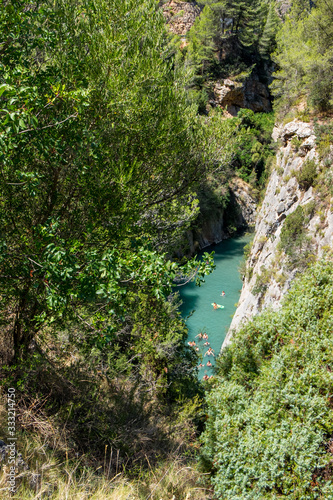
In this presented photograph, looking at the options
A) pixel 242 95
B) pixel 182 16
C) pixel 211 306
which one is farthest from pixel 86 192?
pixel 182 16

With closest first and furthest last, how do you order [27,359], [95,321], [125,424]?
1. [95,321]
2. [27,359]
3. [125,424]

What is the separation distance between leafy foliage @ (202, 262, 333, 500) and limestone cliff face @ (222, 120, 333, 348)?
4.79 meters

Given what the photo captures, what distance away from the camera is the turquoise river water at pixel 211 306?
18.3 meters

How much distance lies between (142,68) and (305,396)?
573 cm

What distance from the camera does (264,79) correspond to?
45.9 meters

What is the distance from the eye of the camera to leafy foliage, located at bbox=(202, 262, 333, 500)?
4727mm

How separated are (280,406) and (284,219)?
12.0 meters

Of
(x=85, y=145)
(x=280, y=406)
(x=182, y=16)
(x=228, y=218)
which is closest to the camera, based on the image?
(x=85, y=145)

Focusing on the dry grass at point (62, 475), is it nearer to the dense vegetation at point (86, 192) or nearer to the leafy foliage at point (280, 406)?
the dense vegetation at point (86, 192)

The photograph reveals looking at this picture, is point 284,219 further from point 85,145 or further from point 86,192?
point 85,145

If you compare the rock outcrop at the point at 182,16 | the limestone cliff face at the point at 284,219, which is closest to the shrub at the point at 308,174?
the limestone cliff face at the point at 284,219

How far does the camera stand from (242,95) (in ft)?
139

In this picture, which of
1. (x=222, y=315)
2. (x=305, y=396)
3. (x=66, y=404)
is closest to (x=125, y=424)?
(x=66, y=404)

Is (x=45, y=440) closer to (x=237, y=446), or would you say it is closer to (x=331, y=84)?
(x=237, y=446)
